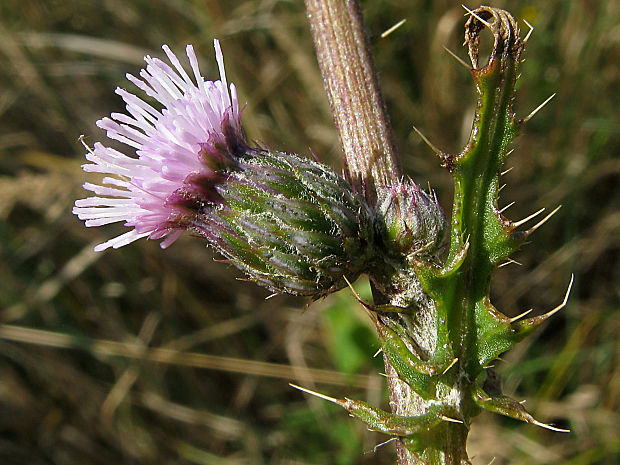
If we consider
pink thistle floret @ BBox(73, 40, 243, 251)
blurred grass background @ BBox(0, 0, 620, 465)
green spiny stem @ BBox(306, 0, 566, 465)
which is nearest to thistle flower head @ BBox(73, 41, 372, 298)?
pink thistle floret @ BBox(73, 40, 243, 251)

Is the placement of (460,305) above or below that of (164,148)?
below

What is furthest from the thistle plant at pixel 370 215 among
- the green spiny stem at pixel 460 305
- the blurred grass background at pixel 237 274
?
the blurred grass background at pixel 237 274

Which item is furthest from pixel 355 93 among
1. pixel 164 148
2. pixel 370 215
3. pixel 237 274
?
pixel 237 274

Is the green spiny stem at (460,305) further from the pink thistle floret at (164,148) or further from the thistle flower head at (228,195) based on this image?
the pink thistle floret at (164,148)

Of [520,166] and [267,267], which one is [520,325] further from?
[520,166]

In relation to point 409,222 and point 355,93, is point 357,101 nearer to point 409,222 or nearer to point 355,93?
point 355,93

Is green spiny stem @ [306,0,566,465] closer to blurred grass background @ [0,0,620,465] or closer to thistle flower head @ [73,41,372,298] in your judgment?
thistle flower head @ [73,41,372,298]

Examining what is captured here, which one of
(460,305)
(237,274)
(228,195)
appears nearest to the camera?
(460,305)

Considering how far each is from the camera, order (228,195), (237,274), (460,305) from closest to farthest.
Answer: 1. (460,305)
2. (228,195)
3. (237,274)
